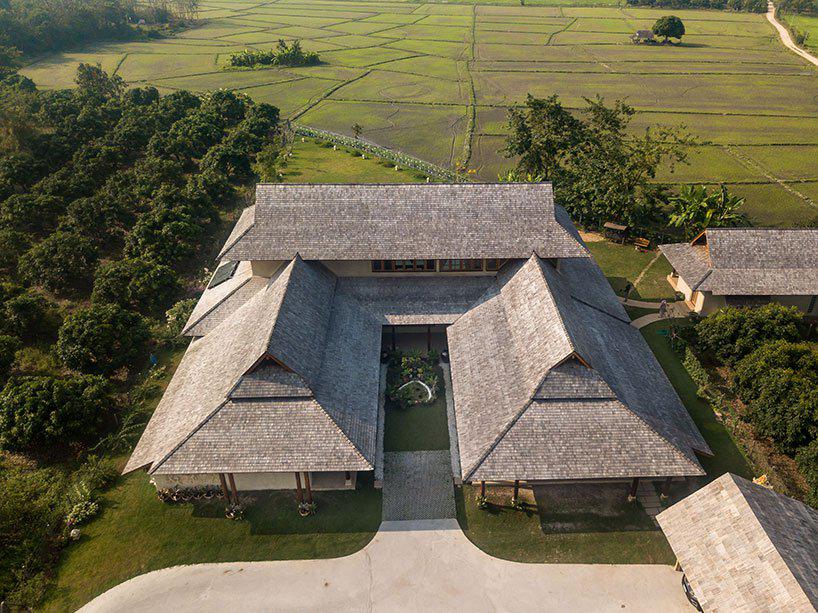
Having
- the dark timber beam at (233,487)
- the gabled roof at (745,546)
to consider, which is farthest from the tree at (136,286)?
the gabled roof at (745,546)

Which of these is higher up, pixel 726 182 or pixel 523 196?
pixel 523 196

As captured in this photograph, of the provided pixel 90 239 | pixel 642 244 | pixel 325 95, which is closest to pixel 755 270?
pixel 642 244

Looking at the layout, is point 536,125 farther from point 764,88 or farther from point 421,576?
point 764,88

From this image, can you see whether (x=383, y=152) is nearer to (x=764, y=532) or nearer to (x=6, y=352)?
(x=6, y=352)

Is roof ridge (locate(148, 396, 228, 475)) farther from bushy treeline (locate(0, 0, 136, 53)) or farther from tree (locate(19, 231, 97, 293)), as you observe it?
bushy treeline (locate(0, 0, 136, 53))

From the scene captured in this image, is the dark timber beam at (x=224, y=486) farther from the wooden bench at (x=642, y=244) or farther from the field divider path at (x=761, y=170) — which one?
the field divider path at (x=761, y=170)

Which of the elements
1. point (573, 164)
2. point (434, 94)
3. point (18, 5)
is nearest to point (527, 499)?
point (573, 164)

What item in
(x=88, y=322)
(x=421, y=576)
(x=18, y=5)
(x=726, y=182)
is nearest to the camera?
(x=421, y=576)

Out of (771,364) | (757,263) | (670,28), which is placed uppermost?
(757,263)
